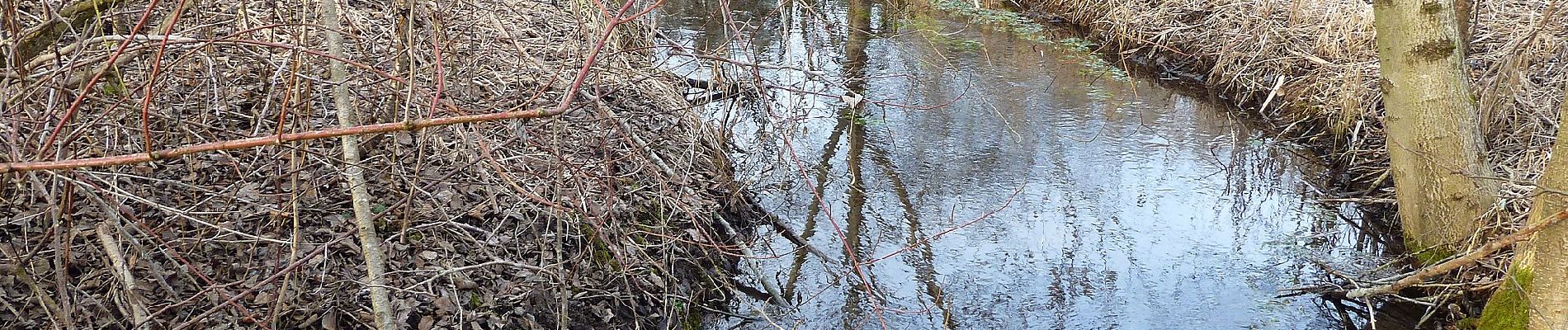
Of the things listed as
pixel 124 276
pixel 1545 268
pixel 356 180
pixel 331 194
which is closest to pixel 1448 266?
pixel 1545 268

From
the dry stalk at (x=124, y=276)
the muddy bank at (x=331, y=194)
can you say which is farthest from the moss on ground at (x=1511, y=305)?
the dry stalk at (x=124, y=276)

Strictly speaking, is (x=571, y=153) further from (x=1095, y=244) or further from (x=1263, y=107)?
(x=1263, y=107)

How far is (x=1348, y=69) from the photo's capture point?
6703 millimetres

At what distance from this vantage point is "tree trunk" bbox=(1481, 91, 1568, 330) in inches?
139

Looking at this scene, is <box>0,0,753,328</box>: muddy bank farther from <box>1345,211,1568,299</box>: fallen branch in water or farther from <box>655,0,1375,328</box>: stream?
<box>1345,211,1568,299</box>: fallen branch in water

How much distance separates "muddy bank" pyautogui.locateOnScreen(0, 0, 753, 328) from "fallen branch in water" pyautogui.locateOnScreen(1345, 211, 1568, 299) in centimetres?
281

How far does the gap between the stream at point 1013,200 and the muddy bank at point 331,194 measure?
523 millimetres

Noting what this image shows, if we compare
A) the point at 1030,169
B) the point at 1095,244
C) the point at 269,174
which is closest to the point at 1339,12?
the point at 1030,169

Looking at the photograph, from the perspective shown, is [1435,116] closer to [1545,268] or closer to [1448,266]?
[1448,266]

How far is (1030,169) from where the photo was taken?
256 inches

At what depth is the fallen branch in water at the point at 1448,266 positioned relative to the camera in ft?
12.1

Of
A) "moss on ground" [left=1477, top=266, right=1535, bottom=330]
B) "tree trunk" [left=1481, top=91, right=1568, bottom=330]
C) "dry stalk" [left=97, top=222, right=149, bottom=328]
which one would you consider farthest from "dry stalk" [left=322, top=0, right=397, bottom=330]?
"moss on ground" [left=1477, top=266, right=1535, bottom=330]

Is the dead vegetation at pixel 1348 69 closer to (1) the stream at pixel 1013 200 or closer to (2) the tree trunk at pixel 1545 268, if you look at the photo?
(2) the tree trunk at pixel 1545 268

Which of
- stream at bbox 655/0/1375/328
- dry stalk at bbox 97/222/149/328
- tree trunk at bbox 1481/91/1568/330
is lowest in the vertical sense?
stream at bbox 655/0/1375/328
